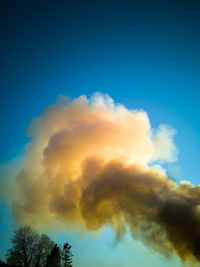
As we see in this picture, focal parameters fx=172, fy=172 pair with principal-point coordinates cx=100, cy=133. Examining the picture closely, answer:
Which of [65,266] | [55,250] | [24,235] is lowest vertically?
[65,266]

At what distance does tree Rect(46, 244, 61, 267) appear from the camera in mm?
49138

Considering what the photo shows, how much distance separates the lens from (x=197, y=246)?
34656 mm

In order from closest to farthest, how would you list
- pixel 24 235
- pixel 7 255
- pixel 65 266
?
pixel 7 255 < pixel 24 235 < pixel 65 266

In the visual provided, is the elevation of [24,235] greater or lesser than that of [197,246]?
greater

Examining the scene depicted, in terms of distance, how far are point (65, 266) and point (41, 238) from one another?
12132 mm

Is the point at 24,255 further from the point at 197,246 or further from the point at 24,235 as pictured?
the point at 197,246

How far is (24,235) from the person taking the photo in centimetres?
4959

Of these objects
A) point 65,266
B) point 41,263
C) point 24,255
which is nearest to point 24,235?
point 24,255

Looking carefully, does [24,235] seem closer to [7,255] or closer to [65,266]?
[7,255]

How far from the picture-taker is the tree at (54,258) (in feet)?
161

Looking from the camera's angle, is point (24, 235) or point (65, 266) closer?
point (24, 235)

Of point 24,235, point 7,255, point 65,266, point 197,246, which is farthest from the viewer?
point 65,266

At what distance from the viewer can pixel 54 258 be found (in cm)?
5075

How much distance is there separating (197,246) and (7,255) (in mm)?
46891
